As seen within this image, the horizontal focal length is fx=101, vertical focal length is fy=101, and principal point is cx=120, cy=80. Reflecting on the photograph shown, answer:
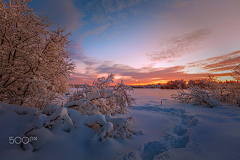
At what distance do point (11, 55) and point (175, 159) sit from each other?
6.33 metres

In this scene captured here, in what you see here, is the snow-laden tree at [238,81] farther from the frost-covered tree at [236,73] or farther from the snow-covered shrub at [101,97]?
the snow-covered shrub at [101,97]

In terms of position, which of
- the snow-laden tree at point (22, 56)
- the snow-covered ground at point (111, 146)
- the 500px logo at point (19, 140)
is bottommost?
the snow-covered ground at point (111, 146)

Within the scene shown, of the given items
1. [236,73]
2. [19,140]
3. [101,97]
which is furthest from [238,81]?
[19,140]

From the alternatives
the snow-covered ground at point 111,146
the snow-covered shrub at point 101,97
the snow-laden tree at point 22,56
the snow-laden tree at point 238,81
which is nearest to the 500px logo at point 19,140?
the snow-covered ground at point 111,146

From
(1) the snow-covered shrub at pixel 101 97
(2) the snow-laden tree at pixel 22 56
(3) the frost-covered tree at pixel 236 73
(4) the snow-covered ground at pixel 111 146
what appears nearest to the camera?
(4) the snow-covered ground at pixel 111 146

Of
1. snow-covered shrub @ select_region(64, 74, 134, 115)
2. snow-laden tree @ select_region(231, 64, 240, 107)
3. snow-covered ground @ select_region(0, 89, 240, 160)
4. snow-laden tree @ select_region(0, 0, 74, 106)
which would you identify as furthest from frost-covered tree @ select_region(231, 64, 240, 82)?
snow-laden tree @ select_region(0, 0, 74, 106)

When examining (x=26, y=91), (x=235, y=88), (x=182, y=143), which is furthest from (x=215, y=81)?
(x=26, y=91)

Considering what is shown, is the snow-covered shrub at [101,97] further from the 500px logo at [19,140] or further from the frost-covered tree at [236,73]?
the frost-covered tree at [236,73]

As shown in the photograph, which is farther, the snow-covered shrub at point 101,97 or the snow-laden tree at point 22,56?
the snow-covered shrub at point 101,97

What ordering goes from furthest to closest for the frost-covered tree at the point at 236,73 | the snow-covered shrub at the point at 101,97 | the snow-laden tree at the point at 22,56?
the frost-covered tree at the point at 236,73 → the snow-covered shrub at the point at 101,97 → the snow-laden tree at the point at 22,56

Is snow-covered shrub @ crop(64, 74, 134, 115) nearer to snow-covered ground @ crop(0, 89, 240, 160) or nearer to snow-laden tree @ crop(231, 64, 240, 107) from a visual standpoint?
snow-covered ground @ crop(0, 89, 240, 160)

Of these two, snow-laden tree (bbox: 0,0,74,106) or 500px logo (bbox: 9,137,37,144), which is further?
snow-laden tree (bbox: 0,0,74,106)

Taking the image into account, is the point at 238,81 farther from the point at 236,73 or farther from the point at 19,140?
the point at 19,140

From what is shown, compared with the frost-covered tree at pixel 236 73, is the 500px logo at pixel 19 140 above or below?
below
